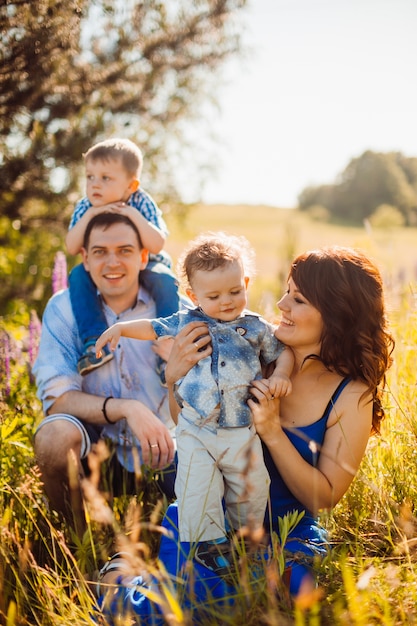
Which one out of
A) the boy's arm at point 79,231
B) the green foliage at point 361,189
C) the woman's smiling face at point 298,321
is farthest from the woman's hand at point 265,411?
the green foliage at point 361,189

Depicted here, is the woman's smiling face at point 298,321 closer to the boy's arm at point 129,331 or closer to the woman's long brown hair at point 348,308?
the woman's long brown hair at point 348,308

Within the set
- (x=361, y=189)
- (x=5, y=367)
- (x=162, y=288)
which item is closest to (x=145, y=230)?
(x=162, y=288)

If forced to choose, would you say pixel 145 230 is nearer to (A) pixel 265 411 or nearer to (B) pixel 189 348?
(B) pixel 189 348

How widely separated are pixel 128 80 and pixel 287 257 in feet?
9.49

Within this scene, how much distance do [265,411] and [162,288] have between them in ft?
4.23

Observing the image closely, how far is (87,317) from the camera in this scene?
10.2ft

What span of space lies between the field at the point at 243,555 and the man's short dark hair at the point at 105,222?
0.66 m

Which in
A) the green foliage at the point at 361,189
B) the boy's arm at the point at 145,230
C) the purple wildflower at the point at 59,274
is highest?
the green foliage at the point at 361,189

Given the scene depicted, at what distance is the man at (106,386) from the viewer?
2869mm

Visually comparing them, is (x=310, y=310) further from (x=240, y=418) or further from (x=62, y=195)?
(x=62, y=195)

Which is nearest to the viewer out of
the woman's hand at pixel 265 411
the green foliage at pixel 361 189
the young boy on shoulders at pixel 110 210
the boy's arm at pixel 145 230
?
the woman's hand at pixel 265 411

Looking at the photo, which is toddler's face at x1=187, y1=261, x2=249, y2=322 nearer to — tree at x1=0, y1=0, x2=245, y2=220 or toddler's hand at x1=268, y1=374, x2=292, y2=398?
toddler's hand at x1=268, y1=374, x2=292, y2=398

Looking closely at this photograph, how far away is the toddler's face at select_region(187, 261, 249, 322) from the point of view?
2.20 m

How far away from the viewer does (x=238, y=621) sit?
1.80 meters
